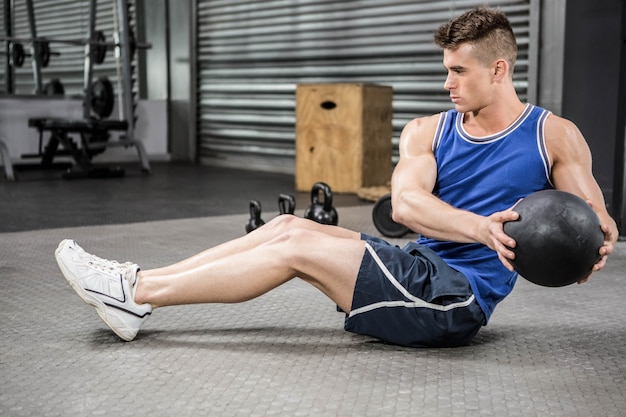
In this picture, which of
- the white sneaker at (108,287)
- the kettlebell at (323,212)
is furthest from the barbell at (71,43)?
the white sneaker at (108,287)

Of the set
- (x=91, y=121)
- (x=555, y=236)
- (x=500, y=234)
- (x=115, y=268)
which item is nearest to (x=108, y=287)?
(x=115, y=268)

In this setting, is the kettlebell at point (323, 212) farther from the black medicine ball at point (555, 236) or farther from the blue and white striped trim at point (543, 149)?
the black medicine ball at point (555, 236)

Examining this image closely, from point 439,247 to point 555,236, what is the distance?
1.38 ft

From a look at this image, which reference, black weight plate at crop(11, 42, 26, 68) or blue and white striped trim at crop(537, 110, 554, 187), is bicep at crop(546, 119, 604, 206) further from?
black weight plate at crop(11, 42, 26, 68)

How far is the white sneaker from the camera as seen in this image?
1.94 m

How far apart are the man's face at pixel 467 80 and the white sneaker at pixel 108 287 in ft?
2.85

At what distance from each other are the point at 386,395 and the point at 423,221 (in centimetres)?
41

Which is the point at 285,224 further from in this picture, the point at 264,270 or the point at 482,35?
the point at 482,35

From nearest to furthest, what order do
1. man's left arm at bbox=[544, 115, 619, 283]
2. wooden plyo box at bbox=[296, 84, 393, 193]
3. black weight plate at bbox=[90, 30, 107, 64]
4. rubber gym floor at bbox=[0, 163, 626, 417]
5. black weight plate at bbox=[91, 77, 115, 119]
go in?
rubber gym floor at bbox=[0, 163, 626, 417] → man's left arm at bbox=[544, 115, 619, 283] → wooden plyo box at bbox=[296, 84, 393, 193] → black weight plate at bbox=[90, 30, 107, 64] → black weight plate at bbox=[91, 77, 115, 119]

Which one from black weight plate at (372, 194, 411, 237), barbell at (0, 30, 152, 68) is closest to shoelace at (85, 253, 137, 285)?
black weight plate at (372, 194, 411, 237)

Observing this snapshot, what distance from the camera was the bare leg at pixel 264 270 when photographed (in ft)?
6.21

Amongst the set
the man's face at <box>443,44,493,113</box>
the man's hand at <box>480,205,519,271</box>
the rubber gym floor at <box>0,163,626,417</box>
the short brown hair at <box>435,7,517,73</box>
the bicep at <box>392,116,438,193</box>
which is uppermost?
the short brown hair at <box>435,7,517,73</box>

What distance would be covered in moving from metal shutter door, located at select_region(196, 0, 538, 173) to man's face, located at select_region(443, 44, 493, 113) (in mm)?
3641

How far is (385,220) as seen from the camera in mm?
3805
